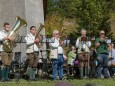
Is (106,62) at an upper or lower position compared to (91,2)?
lower

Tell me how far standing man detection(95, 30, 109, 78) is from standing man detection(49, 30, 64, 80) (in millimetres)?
1394

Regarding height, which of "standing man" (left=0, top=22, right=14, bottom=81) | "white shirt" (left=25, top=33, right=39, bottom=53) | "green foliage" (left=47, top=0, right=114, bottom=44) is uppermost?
"green foliage" (left=47, top=0, right=114, bottom=44)

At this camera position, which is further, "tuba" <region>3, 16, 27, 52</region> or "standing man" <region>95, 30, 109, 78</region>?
"standing man" <region>95, 30, 109, 78</region>

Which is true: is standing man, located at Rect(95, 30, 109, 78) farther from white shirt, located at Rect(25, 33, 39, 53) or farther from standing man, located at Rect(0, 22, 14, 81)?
standing man, located at Rect(0, 22, 14, 81)

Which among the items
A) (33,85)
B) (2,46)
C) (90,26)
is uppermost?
(90,26)

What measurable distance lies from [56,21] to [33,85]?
79.6 ft

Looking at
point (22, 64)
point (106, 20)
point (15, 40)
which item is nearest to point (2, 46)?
point (15, 40)

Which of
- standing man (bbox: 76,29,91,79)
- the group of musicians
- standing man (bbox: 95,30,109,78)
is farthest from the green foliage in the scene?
standing man (bbox: 76,29,91,79)

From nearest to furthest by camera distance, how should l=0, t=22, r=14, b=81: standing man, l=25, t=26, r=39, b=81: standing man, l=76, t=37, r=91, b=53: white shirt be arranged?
l=0, t=22, r=14, b=81: standing man → l=25, t=26, r=39, b=81: standing man → l=76, t=37, r=91, b=53: white shirt

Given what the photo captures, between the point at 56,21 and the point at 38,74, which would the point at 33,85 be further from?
the point at 56,21

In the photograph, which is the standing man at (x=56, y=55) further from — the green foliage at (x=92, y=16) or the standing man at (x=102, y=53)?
the green foliage at (x=92, y=16)

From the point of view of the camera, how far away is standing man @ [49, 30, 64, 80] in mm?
14617

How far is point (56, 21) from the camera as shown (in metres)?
36.9

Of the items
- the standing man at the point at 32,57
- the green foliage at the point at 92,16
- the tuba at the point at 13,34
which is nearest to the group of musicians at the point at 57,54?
the standing man at the point at 32,57
